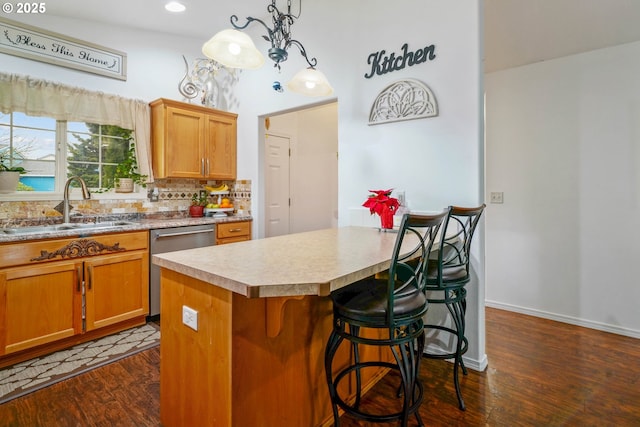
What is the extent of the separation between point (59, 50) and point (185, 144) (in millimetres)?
1291

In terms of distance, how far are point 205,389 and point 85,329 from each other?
1.86m

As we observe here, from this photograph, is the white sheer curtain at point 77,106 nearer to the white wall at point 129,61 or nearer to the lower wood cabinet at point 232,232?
the white wall at point 129,61

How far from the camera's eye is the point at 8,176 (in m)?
2.64

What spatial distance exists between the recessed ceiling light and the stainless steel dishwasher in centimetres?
204

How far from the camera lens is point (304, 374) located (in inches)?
60.5

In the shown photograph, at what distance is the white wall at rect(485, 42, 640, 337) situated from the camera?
2779mm

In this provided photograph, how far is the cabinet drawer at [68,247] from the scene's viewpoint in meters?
2.21

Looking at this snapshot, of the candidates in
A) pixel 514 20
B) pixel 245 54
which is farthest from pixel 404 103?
pixel 245 54

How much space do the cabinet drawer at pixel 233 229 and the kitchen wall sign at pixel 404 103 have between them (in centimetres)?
191

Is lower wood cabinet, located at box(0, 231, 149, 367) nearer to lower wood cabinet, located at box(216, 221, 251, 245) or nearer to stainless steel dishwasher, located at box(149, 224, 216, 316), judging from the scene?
stainless steel dishwasher, located at box(149, 224, 216, 316)

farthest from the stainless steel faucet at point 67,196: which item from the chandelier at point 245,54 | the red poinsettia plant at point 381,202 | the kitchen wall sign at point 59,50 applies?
the red poinsettia plant at point 381,202

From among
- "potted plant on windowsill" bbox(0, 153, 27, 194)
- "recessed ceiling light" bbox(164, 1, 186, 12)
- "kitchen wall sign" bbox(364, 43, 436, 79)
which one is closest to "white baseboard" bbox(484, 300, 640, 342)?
"kitchen wall sign" bbox(364, 43, 436, 79)

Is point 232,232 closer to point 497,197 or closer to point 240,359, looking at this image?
point 240,359

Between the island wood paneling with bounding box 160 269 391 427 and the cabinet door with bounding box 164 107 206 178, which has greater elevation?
the cabinet door with bounding box 164 107 206 178
